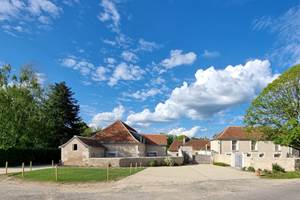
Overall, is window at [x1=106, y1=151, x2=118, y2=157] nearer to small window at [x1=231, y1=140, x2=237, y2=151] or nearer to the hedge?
the hedge

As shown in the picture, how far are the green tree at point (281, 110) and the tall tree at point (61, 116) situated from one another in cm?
2876

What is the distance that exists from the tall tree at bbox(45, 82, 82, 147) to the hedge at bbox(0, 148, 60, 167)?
272 centimetres

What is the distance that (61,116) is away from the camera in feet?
174

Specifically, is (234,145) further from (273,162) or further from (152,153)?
(273,162)

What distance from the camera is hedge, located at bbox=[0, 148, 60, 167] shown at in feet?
128

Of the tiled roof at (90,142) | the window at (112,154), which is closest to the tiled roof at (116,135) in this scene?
the tiled roof at (90,142)

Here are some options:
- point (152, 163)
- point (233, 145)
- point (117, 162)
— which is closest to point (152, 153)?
point (233, 145)

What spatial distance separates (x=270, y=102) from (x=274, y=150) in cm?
1957

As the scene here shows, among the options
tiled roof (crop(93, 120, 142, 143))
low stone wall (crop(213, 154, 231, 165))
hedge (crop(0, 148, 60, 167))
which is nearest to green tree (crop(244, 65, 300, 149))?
low stone wall (crop(213, 154, 231, 165))

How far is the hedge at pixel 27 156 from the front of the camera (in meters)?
38.9

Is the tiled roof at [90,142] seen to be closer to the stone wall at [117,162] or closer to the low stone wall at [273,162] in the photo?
the stone wall at [117,162]

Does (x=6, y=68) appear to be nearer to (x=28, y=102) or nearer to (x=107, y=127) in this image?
(x=28, y=102)

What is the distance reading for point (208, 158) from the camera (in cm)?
4997

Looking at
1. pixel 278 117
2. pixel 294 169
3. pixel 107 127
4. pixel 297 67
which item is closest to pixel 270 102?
pixel 278 117
